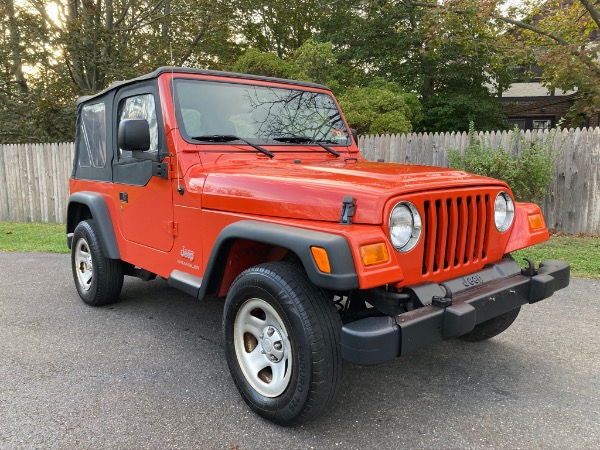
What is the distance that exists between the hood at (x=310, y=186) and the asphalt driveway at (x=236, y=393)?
1183 millimetres

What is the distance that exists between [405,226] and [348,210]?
1.06 ft

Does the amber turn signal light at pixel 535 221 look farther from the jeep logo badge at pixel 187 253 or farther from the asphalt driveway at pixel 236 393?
the jeep logo badge at pixel 187 253

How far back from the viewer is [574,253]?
671cm

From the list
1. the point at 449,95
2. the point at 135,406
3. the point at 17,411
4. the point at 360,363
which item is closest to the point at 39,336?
the point at 17,411

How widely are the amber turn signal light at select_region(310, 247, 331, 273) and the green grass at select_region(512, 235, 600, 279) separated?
4.38m

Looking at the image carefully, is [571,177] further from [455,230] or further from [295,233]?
[295,233]

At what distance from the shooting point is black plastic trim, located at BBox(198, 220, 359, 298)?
7.08 feet

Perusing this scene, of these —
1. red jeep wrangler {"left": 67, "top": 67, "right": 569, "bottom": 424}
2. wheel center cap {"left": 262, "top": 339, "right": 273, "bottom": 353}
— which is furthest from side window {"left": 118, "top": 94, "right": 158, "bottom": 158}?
wheel center cap {"left": 262, "top": 339, "right": 273, "bottom": 353}

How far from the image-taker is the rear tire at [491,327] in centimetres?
344

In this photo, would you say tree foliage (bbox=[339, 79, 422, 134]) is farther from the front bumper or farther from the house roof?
the house roof

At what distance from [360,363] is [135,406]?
1.50 metres

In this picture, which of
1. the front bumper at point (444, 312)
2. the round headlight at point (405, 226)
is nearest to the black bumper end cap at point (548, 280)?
the front bumper at point (444, 312)

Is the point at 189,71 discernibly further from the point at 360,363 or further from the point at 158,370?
the point at 360,363

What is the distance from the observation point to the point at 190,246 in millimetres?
3285
